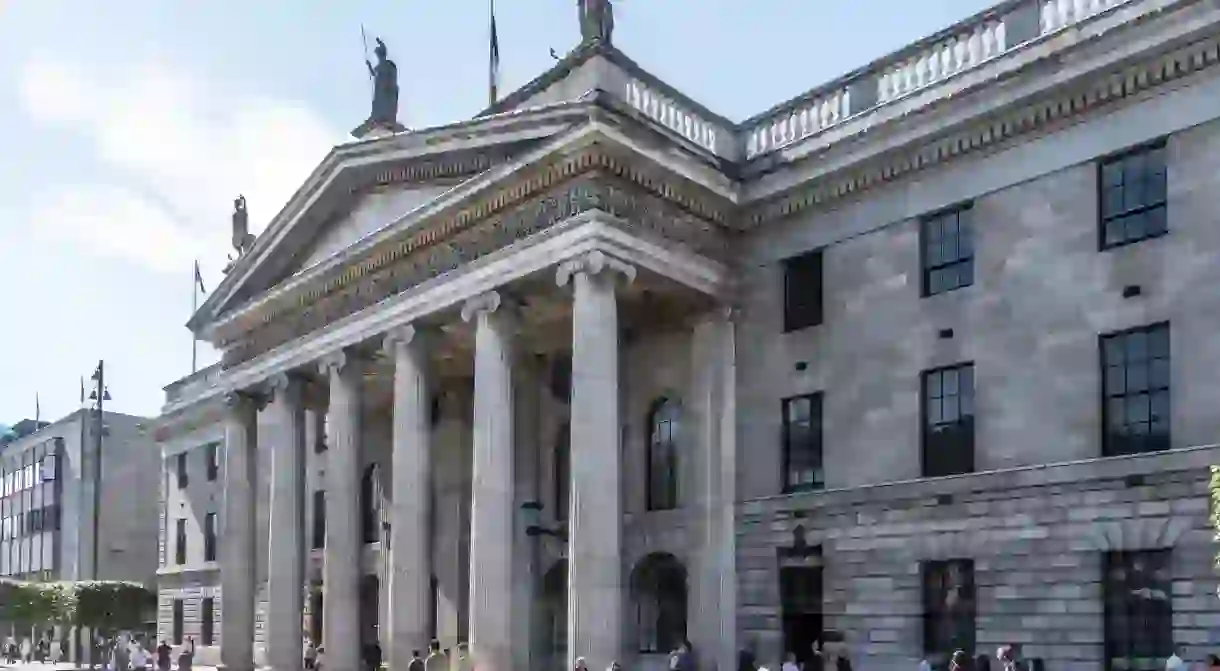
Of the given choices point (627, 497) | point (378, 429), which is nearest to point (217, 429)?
point (378, 429)

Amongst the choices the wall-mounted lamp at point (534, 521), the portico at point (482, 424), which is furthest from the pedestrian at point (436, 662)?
the wall-mounted lamp at point (534, 521)

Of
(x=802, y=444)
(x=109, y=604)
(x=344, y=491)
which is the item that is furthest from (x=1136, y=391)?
(x=109, y=604)

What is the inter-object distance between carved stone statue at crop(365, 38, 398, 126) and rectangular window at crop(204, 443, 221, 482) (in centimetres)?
2220

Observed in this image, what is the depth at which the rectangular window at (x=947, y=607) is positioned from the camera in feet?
79.0

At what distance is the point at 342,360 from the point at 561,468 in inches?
232

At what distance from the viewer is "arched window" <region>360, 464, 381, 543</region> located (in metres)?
41.4

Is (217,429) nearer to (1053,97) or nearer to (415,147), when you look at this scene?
(415,147)

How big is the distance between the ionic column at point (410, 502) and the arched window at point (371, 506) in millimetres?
10547

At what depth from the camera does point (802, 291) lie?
27969mm

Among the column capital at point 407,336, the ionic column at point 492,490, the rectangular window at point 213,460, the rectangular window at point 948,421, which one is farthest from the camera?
the rectangular window at point 213,460

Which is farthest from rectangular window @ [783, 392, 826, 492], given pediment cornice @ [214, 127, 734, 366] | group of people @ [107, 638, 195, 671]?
group of people @ [107, 638, 195, 671]

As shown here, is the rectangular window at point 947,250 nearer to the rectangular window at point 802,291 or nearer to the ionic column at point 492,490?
the rectangular window at point 802,291

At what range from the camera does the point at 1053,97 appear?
2339cm

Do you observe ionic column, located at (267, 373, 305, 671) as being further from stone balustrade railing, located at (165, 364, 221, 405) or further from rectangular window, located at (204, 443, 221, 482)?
rectangular window, located at (204, 443, 221, 482)
